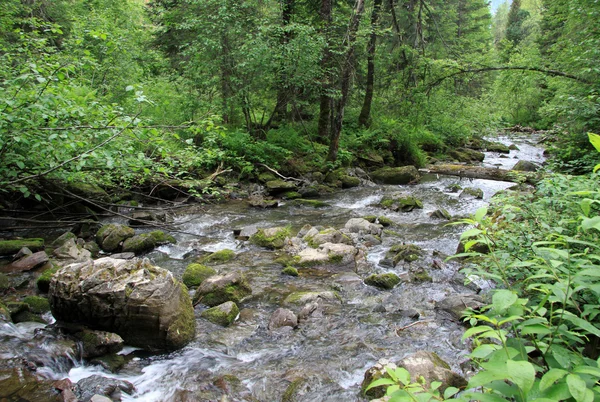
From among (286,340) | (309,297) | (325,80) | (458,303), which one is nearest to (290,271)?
(309,297)

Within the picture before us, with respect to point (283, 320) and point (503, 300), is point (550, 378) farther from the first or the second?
point (283, 320)

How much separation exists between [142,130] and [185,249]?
428 centimetres

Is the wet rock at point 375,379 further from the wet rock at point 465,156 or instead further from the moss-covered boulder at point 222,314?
the wet rock at point 465,156

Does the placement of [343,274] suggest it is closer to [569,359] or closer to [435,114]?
[569,359]

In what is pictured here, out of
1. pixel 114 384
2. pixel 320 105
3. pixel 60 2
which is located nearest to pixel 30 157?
pixel 114 384

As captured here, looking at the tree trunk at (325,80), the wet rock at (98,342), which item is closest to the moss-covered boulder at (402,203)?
the tree trunk at (325,80)

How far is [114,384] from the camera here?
405 centimetres

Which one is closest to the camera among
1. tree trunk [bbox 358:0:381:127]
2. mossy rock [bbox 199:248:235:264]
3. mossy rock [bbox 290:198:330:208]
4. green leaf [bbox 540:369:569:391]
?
green leaf [bbox 540:369:569:391]

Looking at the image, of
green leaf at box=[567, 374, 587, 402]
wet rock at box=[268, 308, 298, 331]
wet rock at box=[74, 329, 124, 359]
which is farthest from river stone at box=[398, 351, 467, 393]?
wet rock at box=[74, 329, 124, 359]

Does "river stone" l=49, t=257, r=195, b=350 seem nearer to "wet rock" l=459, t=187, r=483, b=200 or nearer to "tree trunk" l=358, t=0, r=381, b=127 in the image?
"wet rock" l=459, t=187, r=483, b=200

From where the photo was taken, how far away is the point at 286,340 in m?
5.29

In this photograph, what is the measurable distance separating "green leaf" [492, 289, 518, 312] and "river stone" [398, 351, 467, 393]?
7.82ft

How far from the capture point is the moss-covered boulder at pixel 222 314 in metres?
5.64

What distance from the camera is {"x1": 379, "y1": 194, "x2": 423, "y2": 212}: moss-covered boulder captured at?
12266mm
